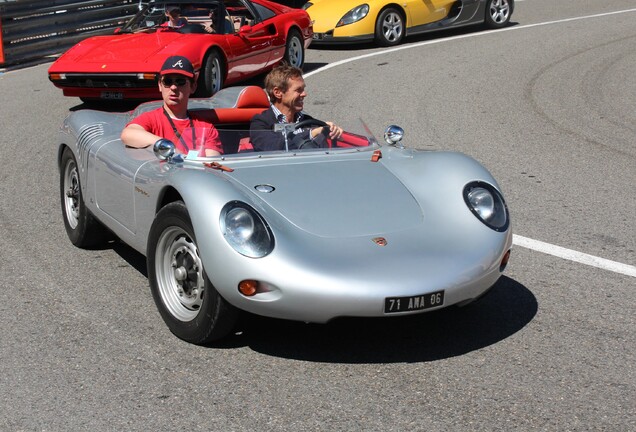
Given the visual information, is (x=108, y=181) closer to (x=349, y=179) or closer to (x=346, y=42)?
(x=349, y=179)

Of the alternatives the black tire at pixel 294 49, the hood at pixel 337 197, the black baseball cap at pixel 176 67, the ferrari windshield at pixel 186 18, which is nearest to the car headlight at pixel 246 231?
the hood at pixel 337 197

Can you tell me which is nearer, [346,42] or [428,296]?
[428,296]

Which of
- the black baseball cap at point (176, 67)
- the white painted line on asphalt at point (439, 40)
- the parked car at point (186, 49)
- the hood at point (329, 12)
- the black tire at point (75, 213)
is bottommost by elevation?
the white painted line on asphalt at point (439, 40)

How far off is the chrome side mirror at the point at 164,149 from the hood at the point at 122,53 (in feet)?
18.7

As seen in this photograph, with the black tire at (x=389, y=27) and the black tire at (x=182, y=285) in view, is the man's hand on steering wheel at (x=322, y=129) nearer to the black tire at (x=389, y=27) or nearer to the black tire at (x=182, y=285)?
the black tire at (x=182, y=285)

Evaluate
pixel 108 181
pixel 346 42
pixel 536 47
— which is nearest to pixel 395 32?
pixel 346 42

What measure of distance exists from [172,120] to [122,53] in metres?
5.54

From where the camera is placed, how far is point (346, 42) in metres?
16.5

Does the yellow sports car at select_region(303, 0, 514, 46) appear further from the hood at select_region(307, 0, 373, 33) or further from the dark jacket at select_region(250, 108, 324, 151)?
the dark jacket at select_region(250, 108, 324, 151)

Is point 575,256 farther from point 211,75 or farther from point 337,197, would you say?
point 211,75

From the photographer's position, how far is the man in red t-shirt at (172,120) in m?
5.79

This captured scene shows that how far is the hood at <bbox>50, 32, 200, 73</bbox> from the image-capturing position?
11148 mm

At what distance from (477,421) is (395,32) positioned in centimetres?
1259

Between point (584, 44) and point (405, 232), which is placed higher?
point (405, 232)
